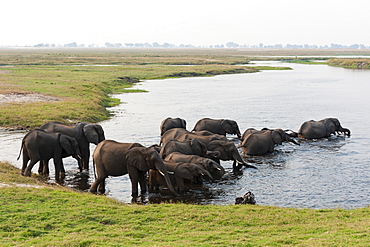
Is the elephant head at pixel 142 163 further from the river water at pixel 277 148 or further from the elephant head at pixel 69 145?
the elephant head at pixel 69 145

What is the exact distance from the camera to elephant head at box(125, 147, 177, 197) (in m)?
17.1

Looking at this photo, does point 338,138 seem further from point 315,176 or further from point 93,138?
point 93,138

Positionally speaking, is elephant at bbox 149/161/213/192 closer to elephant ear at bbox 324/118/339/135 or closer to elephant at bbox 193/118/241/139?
elephant at bbox 193/118/241/139

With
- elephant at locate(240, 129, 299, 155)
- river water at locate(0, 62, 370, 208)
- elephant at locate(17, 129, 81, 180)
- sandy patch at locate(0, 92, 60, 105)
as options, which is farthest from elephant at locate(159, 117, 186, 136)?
sandy patch at locate(0, 92, 60, 105)

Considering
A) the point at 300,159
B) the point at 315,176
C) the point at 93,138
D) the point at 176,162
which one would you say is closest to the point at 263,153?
the point at 300,159

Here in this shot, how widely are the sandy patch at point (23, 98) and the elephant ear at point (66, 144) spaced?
2155 cm

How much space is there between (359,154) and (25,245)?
20563mm

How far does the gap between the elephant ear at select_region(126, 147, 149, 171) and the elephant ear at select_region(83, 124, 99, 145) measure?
4537 millimetres

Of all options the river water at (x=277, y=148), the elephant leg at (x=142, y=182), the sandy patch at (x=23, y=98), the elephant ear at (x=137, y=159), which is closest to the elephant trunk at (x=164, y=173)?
the elephant ear at (x=137, y=159)

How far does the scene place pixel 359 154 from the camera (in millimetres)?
25906

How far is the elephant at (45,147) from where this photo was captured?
19.3 meters

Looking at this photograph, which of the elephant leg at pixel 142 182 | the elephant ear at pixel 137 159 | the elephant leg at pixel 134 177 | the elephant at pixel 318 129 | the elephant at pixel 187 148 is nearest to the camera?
the elephant ear at pixel 137 159

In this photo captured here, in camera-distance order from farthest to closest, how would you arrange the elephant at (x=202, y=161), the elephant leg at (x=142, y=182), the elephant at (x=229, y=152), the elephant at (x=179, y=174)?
the elephant at (x=229, y=152)
the elephant at (x=202, y=161)
the elephant at (x=179, y=174)
the elephant leg at (x=142, y=182)

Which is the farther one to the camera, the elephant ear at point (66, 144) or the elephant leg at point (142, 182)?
the elephant ear at point (66, 144)
